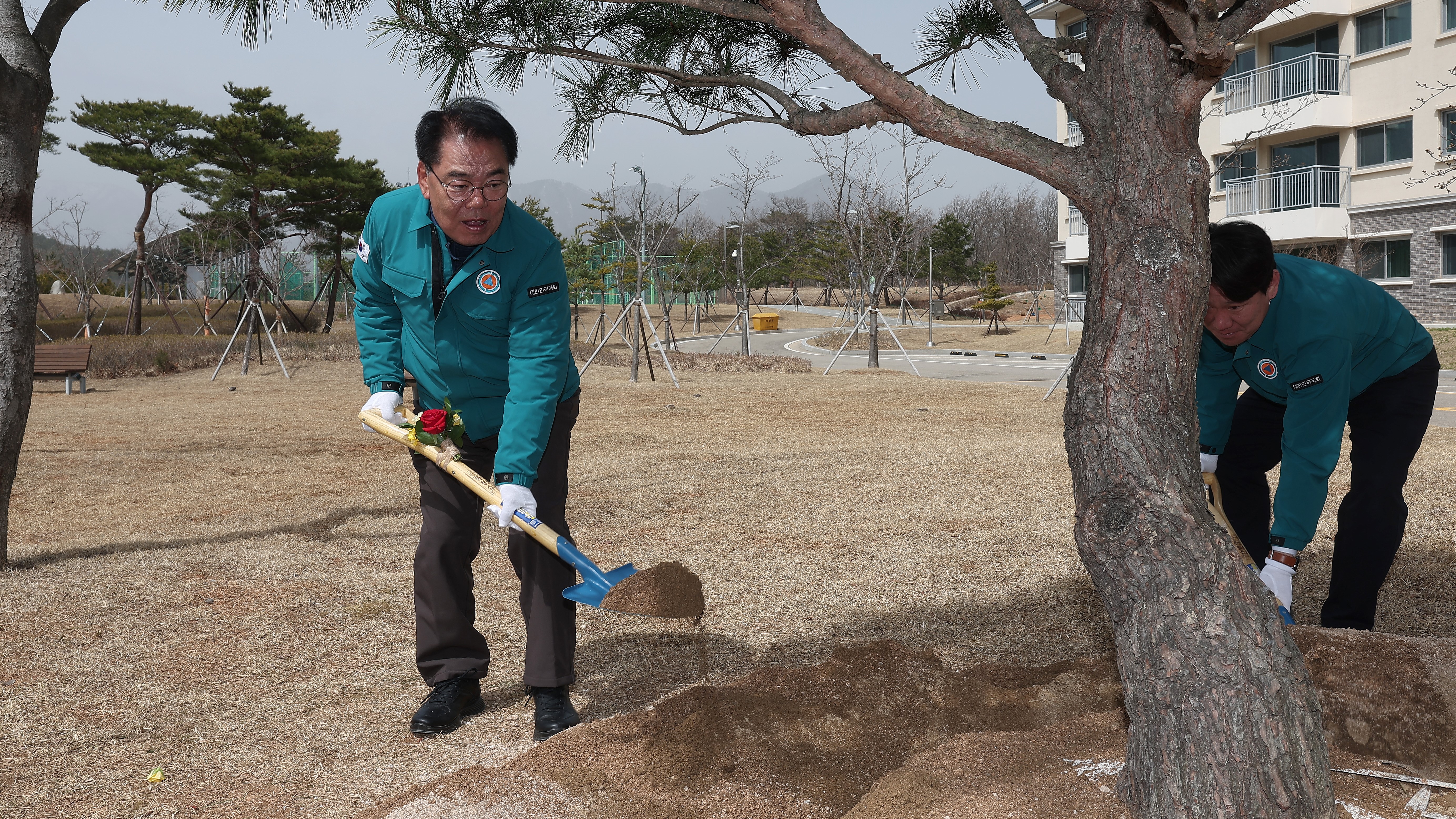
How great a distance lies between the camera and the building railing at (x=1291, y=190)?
2064cm

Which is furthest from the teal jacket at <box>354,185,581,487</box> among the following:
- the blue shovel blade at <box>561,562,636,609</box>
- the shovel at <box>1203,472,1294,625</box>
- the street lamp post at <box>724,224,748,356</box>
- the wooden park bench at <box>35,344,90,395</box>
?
the street lamp post at <box>724,224,748,356</box>

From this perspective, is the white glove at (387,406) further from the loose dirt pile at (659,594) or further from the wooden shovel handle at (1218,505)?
the wooden shovel handle at (1218,505)

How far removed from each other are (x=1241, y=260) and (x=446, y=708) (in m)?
2.19

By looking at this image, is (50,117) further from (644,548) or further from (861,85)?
(861,85)

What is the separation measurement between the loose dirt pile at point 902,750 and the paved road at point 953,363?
736cm

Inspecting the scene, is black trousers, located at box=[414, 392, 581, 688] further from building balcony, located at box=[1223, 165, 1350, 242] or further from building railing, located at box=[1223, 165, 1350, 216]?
building railing, located at box=[1223, 165, 1350, 216]

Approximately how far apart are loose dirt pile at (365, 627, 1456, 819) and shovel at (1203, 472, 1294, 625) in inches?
5.8

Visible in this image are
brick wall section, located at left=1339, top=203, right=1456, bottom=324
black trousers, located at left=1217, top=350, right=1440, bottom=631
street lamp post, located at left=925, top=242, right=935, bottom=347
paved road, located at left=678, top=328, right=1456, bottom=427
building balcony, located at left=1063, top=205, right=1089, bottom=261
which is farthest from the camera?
building balcony, located at left=1063, top=205, right=1089, bottom=261

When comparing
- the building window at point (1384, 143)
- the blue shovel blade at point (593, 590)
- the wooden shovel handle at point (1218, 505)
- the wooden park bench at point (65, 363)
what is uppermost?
the building window at point (1384, 143)

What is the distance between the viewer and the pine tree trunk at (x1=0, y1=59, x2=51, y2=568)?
3.62 meters

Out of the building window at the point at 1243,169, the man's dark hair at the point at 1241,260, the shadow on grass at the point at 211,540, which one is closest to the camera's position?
the man's dark hair at the point at 1241,260

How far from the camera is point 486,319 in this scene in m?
2.31

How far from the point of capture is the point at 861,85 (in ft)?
6.40

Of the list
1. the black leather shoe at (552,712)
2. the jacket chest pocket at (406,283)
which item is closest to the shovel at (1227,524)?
the black leather shoe at (552,712)
